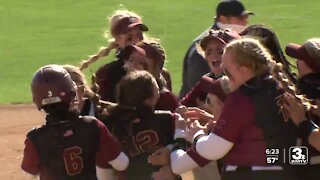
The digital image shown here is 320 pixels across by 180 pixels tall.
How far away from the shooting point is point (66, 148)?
4789 millimetres

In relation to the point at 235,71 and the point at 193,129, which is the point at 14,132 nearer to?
the point at 193,129

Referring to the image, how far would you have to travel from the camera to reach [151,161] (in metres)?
5.18

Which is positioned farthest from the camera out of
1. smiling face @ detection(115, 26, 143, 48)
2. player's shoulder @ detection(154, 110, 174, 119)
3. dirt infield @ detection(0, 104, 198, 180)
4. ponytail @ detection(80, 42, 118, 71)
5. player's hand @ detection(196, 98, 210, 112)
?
dirt infield @ detection(0, 104, 198, 180)

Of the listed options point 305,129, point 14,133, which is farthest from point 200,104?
point 14,133

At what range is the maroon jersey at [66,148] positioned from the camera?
15.7 ft

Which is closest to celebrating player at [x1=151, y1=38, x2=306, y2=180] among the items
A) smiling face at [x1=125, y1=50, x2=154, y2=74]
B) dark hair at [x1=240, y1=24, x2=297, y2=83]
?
dark hair at [x1=240, y1=24, x2=297, y2=83]

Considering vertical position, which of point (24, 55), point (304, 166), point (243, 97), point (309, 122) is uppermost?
point (243, 97)

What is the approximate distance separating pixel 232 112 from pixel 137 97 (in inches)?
34.8

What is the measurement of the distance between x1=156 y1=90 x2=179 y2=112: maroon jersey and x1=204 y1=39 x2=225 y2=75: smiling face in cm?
41

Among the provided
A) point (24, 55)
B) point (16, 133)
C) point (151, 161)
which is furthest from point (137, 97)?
point (24, 55)

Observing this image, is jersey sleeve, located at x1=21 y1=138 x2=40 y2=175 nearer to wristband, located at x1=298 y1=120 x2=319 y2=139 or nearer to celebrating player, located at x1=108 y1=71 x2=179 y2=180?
celebrating player, located at x1=108 y1=71 x2=179 y2=180

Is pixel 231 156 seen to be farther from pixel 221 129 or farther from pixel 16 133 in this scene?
pixel 16 133

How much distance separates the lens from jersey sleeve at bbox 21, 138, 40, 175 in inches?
191

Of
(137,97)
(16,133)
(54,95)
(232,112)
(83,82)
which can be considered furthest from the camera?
(16,133)
